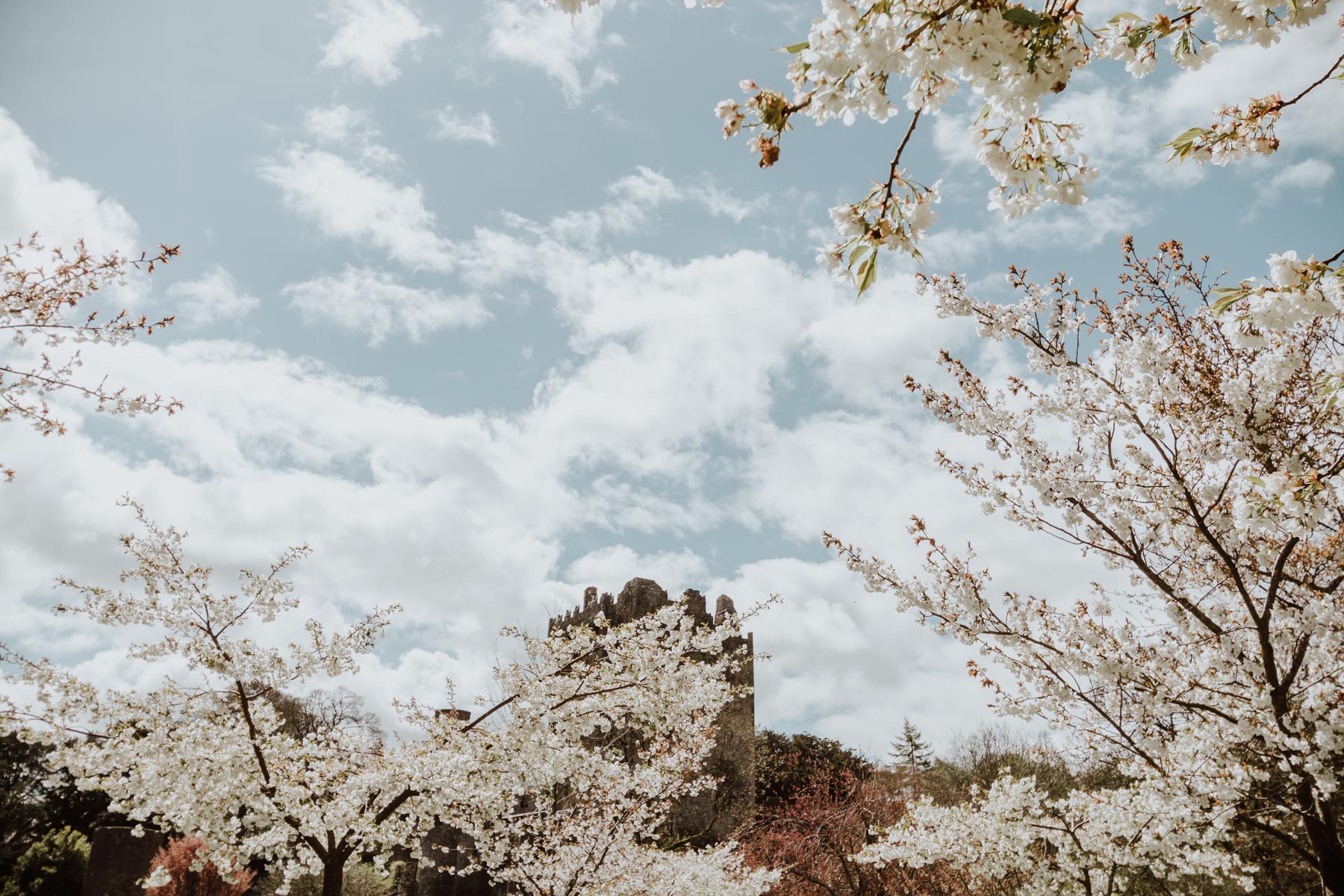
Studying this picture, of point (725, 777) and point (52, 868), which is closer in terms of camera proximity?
point (52, 868)

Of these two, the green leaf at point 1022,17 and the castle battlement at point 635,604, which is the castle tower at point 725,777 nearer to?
the castle battlement at point 635,604

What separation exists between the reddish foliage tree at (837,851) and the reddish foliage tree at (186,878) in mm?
9991

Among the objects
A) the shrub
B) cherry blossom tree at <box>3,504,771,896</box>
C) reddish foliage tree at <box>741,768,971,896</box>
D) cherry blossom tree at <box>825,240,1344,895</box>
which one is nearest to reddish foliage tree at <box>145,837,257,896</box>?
the shrub

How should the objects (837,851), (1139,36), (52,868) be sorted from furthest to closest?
(52,868), (837,851), (1139,36)

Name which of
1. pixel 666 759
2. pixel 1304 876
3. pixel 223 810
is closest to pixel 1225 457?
pixel 666 759

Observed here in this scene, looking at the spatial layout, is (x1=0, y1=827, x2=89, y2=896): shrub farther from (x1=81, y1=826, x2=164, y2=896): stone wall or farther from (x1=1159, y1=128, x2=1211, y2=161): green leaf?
(x1=1159, y1=128, x2=1211, y2=161): green leaf

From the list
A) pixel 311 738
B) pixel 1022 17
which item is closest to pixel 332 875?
pixel 311 738

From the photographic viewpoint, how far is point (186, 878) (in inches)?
480

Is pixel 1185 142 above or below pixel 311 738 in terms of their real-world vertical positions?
above

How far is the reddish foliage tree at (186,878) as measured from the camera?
468 inches

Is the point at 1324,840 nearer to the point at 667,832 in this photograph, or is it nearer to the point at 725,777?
the point at 667,832

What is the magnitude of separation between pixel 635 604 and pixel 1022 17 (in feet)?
75.9

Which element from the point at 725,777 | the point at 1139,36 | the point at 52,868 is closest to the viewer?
the point at 1139,36

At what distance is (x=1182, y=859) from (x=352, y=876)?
53.7 ft
